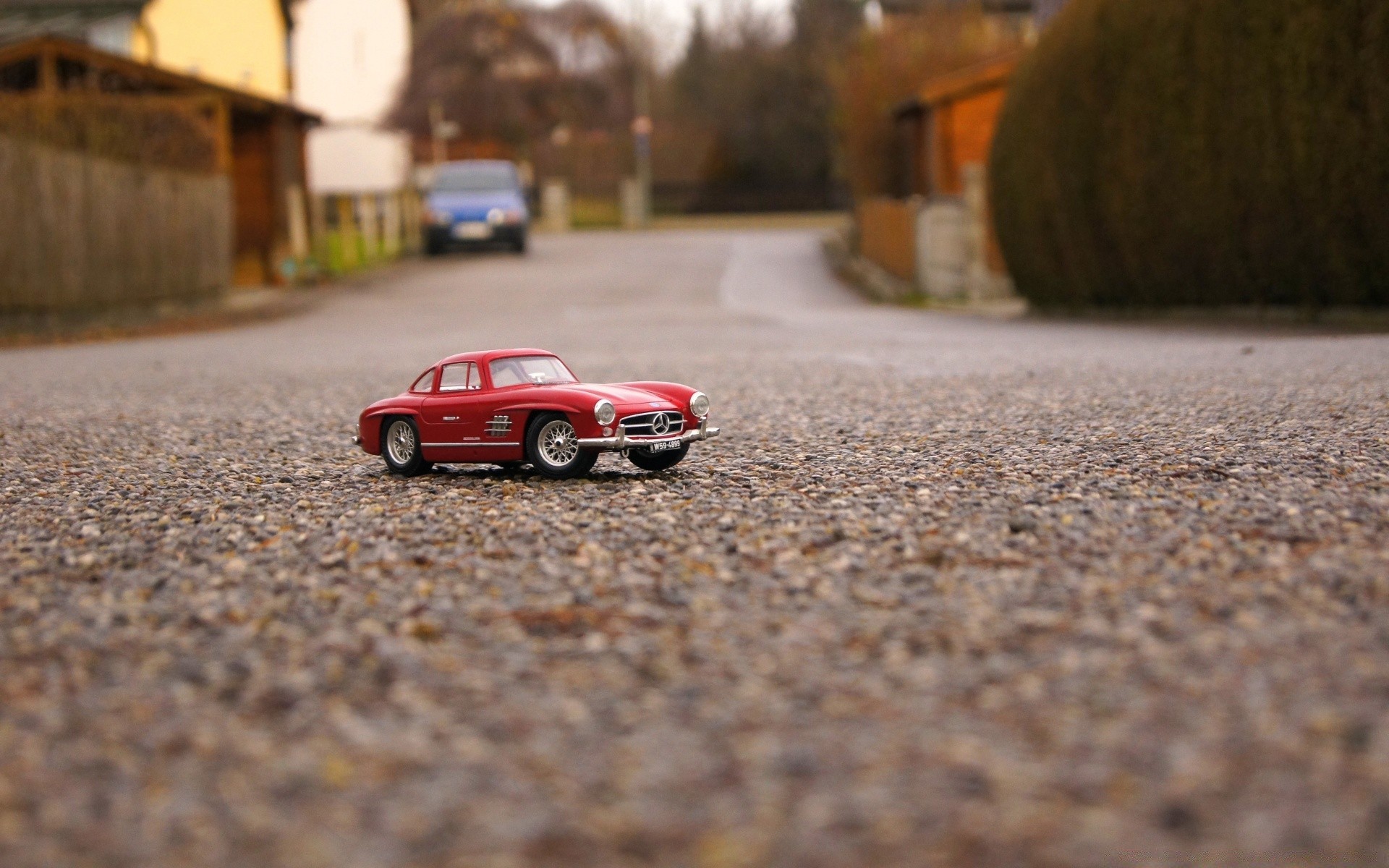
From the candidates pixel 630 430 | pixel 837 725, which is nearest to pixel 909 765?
pixel 837 725

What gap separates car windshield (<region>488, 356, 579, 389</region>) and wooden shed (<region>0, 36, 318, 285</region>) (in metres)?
20.3

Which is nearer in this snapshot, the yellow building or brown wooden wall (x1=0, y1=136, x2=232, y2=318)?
brown wooden wall (x1=0, y1=136, x2=232, y2=318)

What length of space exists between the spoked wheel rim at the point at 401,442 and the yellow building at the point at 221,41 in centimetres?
3023

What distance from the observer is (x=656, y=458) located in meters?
7.57

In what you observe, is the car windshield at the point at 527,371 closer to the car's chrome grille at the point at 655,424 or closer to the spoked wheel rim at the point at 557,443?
the spoked wheel rim at the point at 557,443

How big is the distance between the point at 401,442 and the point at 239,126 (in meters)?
27.9

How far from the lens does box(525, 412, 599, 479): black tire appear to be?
728 centimetres

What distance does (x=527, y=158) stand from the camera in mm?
65438

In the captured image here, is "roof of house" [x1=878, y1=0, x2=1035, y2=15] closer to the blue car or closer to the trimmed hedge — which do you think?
the blue car

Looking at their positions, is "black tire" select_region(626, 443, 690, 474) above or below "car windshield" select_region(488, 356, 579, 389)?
below

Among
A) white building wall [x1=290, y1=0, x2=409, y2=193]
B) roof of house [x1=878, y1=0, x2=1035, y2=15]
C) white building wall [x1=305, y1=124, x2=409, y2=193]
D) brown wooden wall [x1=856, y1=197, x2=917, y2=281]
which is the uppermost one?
roof of house [x1=878, y1=0, x2=1035, y2=15]

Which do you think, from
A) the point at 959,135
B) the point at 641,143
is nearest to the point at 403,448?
the point at 959,135

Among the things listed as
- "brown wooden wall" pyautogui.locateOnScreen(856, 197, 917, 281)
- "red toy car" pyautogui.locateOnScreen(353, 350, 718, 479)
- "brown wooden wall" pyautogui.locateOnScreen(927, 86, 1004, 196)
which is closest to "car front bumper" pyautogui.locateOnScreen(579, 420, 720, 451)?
"red toy car" pyautogui.locateOnScreen(353, 350, 718, 479)

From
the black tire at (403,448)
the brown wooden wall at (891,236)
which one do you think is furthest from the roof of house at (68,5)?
the black tire at (403,448)
